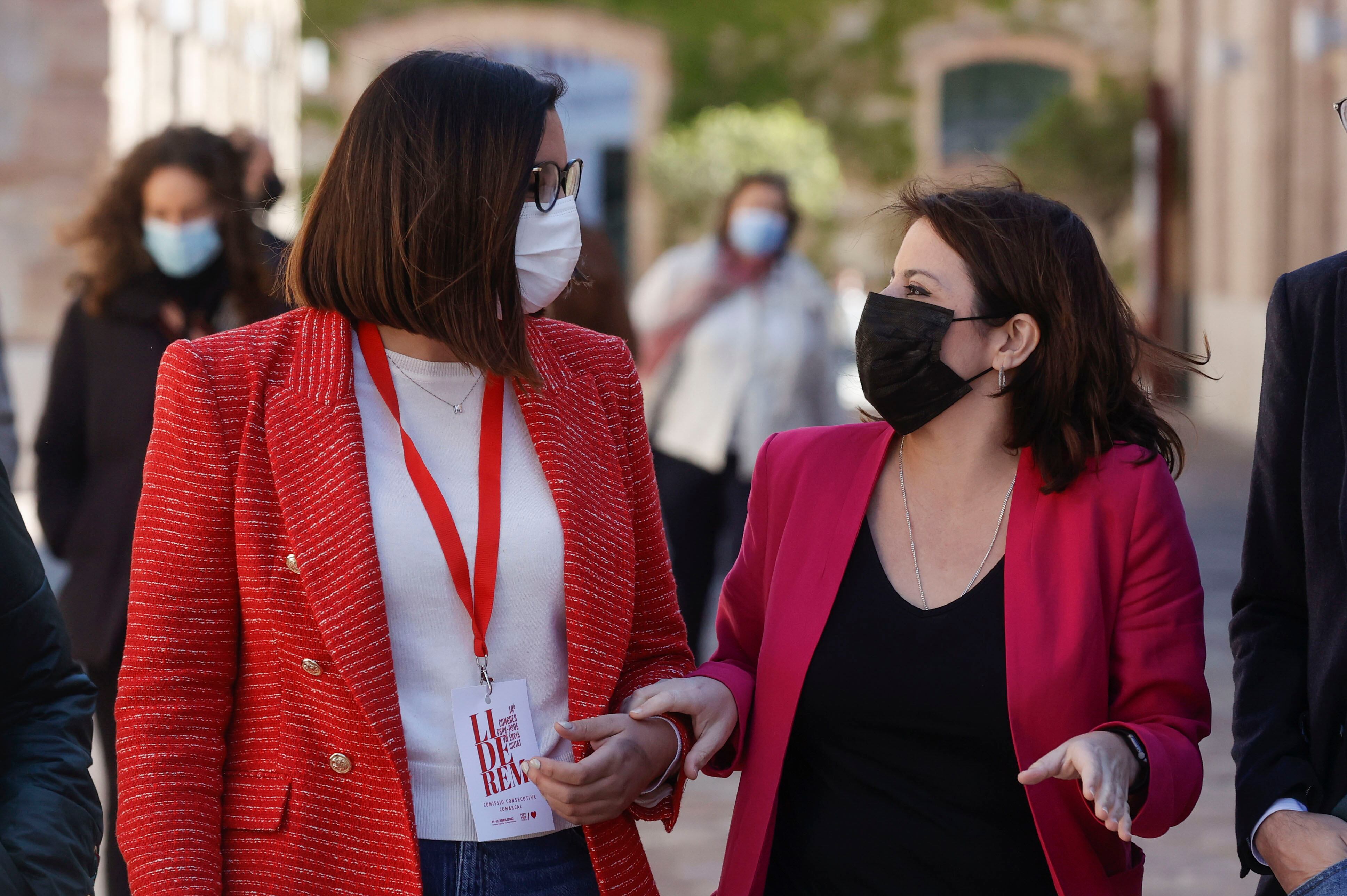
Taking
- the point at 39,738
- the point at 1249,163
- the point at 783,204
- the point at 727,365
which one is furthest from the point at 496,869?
the point at 1249,163

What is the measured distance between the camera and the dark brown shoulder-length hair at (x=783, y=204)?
6.36 meters

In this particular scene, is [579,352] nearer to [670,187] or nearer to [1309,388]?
[1309,388]

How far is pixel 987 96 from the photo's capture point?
27.9m

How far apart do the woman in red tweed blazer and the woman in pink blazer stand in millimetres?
203

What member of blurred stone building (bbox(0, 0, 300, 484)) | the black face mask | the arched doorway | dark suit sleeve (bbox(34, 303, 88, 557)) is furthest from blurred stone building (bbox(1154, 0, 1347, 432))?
the black face mask

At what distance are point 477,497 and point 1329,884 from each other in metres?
1.21

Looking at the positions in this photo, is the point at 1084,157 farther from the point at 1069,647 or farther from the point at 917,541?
the point at 1069,647

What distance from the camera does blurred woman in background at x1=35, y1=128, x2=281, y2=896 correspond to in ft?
12.5

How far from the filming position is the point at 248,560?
2.06 meters

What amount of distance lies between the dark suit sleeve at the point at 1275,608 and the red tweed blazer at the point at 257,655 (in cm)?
119

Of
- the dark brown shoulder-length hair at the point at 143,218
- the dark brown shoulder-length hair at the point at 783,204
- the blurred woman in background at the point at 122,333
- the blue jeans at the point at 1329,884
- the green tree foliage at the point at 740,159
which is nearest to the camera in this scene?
the blue jeans at the point at 1329,884

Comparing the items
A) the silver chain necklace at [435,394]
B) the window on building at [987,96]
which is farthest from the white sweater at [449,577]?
the window on building at [987,96]

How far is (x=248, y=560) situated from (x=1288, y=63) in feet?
56.2

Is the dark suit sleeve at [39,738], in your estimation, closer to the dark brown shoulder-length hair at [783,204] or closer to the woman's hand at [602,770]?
the woman's hand at [602,770]
